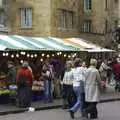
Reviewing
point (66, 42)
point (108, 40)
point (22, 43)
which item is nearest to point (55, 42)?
point (66, 42)

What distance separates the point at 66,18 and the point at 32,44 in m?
22.5

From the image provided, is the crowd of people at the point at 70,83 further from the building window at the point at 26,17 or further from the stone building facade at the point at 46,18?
the building window at the point at 26,17

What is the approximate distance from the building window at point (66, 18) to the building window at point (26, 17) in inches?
94.3

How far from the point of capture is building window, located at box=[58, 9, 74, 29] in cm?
4722

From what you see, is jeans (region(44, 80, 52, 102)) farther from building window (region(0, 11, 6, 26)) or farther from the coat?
building window (region(0, 11, 6, 26))

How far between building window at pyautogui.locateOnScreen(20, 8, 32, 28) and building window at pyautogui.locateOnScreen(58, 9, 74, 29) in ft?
7.86

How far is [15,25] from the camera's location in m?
47.1

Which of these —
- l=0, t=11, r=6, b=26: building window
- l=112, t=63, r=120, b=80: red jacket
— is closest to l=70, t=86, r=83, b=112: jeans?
l=112, t=63, r=120, b=80: red jacket

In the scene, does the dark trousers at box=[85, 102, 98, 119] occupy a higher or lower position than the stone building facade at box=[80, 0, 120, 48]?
lower

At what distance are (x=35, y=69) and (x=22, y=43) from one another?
5.15 ft

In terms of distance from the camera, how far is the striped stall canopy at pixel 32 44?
24266mm

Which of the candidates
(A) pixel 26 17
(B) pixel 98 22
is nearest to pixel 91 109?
(A) pixel 26 17

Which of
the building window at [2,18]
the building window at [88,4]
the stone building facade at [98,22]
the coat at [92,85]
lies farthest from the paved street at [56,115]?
the building window at [88,4]

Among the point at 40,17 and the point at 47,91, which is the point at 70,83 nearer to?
the point at 47,91
